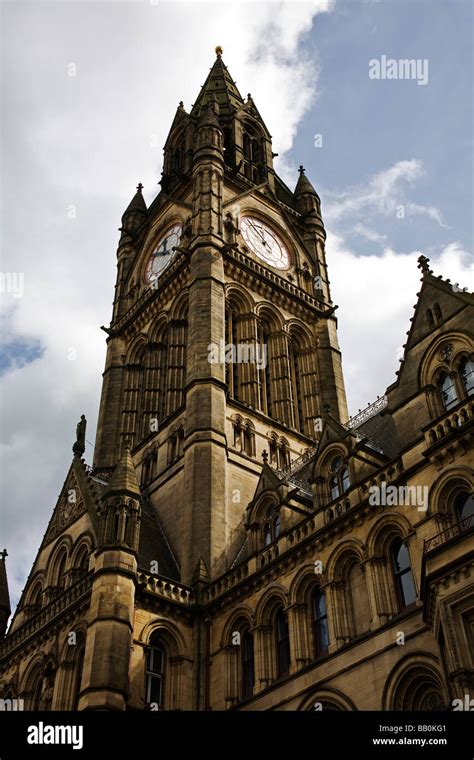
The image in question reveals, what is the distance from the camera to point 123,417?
44.2 m

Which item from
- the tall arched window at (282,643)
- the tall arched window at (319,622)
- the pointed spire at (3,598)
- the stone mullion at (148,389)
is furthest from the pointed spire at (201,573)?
the stone mullion at (148,389)

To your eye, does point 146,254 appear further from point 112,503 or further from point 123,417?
point 112,503

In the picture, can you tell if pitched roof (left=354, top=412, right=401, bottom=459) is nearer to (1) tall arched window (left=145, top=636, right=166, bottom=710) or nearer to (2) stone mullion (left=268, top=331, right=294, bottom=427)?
(2) stone mullion (left=268, top=331, right=294, bottom=427)

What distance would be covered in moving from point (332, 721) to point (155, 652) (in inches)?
449

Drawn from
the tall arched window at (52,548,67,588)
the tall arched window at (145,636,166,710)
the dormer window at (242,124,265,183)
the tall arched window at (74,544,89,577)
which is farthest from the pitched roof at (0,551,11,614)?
the dormer window at (242,124,265,183)

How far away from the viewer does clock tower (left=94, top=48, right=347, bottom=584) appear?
34250 mm

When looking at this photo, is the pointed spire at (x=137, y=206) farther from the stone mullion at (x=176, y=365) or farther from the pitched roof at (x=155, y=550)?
the pitched roof at (x=155, y=550)

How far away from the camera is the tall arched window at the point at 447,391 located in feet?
77.6

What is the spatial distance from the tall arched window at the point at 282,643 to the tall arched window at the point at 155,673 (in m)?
4.20

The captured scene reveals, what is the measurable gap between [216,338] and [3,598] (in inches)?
578

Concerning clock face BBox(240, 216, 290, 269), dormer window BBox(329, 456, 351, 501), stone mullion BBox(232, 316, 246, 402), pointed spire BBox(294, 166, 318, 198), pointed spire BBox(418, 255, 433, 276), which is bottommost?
dormer window BBox(329, 456, 351, 501)

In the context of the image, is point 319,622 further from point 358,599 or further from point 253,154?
point 253,154

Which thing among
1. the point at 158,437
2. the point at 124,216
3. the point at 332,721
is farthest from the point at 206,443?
the point at 124,216

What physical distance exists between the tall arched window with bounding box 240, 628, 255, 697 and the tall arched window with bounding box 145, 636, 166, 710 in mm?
2682
